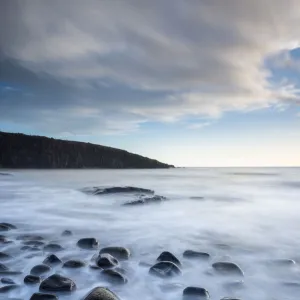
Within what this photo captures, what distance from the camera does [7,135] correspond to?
74.1 metres

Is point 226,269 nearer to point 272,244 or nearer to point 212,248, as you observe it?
point 212,248

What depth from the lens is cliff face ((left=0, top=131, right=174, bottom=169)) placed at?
72.4 m

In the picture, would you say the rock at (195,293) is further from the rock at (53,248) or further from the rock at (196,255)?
the rock at (53,248)

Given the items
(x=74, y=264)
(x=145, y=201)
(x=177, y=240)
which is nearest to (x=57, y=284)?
(x=74, y=264)

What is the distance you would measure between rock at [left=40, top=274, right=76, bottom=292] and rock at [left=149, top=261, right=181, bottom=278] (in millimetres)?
1134

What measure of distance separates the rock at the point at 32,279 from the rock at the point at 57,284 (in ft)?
0.70

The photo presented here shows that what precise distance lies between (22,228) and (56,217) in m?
1.93

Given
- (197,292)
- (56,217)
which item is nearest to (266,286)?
(197,292)

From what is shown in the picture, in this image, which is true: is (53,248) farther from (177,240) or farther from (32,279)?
(177,240)

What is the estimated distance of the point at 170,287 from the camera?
3773mm

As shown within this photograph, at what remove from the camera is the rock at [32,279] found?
369 cm

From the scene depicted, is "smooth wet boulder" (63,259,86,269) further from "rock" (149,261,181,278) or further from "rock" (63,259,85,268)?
"rock" (149,261,181,278)

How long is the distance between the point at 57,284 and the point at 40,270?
0.63m

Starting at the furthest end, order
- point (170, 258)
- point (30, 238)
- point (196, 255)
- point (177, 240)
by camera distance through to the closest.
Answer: point (177, 240), point (30, 238), point (196, 255), point (170, 258)
